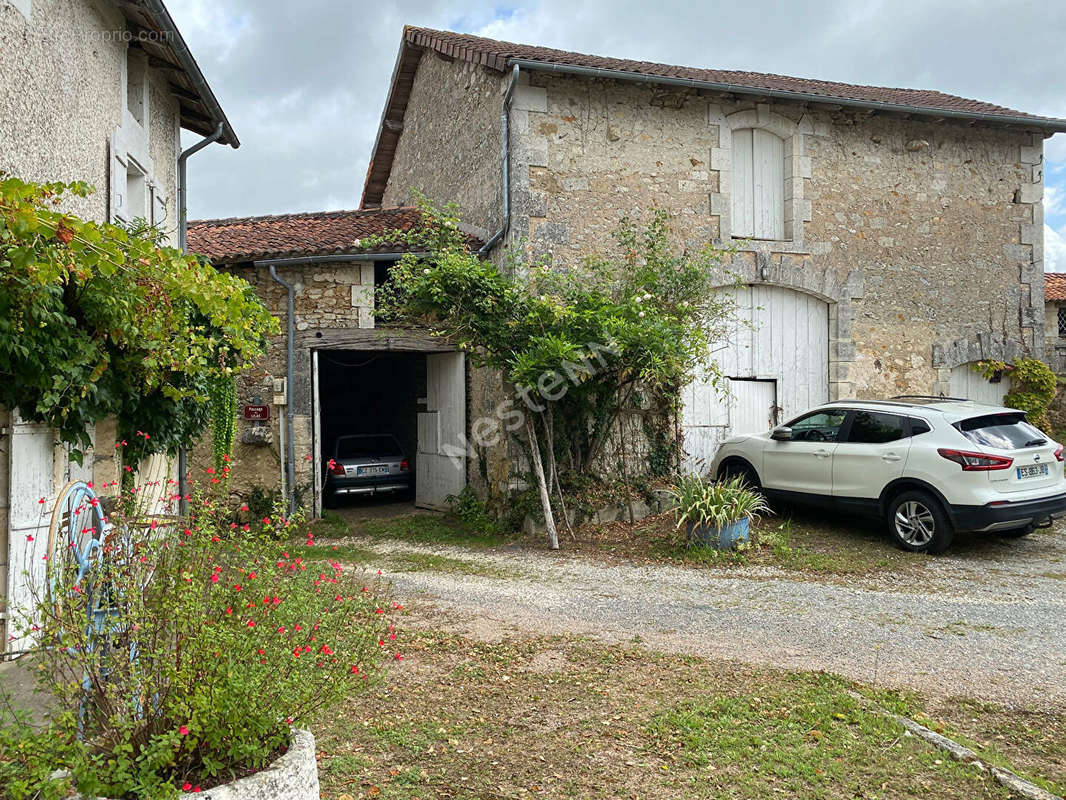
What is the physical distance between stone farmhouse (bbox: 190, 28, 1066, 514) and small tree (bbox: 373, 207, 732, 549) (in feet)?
1.53

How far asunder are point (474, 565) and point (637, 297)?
322 centimetres

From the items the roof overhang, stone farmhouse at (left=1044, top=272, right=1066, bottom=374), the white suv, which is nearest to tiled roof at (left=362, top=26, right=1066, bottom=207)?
the roof overhang

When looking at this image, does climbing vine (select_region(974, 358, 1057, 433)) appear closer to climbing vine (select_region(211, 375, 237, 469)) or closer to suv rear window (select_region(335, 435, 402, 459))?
suv rear window (select_region(335, 435, 402, 459))

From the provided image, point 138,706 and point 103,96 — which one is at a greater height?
point 103,96

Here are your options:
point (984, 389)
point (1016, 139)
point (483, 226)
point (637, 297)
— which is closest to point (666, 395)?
point (637, 297)

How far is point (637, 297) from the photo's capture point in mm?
8242

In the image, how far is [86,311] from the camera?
4.64m

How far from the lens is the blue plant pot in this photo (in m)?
7.73

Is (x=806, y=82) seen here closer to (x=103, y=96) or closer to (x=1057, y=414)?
(x=1057, y=414)

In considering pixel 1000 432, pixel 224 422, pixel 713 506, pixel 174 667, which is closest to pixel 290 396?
pixel 224 422

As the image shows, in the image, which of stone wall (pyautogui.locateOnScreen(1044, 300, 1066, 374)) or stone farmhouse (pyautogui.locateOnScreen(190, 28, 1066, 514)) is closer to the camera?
stone farmhouse (pyautogui.locateOnScreen(190, 28, 1066, 514))

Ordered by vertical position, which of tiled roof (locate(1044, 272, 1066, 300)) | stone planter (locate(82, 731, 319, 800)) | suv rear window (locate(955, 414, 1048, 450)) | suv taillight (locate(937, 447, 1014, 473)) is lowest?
stone planter (locate(82, 731, 319, 800))

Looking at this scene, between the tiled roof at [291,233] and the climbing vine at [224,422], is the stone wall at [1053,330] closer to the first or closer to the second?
the tiled roof at [291,233]

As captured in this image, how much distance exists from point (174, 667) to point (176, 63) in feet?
24.7
